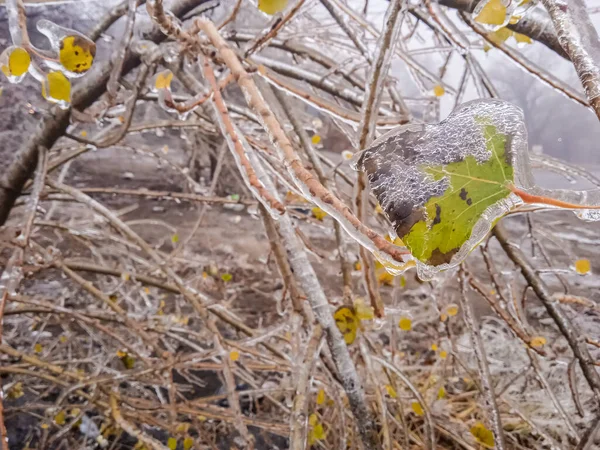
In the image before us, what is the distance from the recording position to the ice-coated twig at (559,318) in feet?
1.21

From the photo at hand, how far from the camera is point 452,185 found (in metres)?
0.13

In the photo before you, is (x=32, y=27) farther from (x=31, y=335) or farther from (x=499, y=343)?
(x=499, y=343)

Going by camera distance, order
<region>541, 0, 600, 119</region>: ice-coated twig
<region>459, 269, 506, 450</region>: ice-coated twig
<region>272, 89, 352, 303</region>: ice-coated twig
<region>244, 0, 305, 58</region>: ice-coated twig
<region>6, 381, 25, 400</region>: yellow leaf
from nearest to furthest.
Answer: <region>541, 0, 600, 119</region>: ice-coated twig → <region>244, 0, 305, 58</region>: ice-coated twig → <region>459, 269, 506, 450</region>: ice-coated twig → <region>272, 89, 352, 303</region>: ice-coated twig → <region>6, 381, 25, 400</region>: yellow leaf

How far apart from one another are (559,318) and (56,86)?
19.5 inches

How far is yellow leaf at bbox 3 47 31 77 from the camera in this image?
0.26 m

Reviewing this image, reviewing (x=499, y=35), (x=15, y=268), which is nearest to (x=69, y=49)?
(x=15, y=268)

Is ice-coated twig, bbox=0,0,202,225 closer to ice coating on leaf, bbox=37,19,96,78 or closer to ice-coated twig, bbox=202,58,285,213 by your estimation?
ice coating on leaf, bbox=37,19,96,78

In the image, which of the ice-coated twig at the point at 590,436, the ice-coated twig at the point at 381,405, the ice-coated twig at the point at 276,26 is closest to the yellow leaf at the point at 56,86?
the ice-coated twig at the point at 276,26

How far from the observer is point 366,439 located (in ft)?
0.94

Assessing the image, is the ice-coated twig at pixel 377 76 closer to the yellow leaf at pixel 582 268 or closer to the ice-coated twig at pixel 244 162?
the ice-coated twig at pixel 244 162

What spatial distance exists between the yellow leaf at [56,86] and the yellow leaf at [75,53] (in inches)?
0.9

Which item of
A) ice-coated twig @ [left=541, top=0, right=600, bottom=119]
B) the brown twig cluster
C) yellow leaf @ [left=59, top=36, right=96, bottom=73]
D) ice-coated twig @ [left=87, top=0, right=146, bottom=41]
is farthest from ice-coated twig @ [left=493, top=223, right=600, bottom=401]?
ice-coated twig @ [left=87, top=0, right=146, bottom=41]

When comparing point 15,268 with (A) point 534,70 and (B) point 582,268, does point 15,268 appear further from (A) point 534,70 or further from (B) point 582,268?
(B) point 582,268

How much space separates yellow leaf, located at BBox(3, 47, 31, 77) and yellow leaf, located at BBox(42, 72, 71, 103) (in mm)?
31
